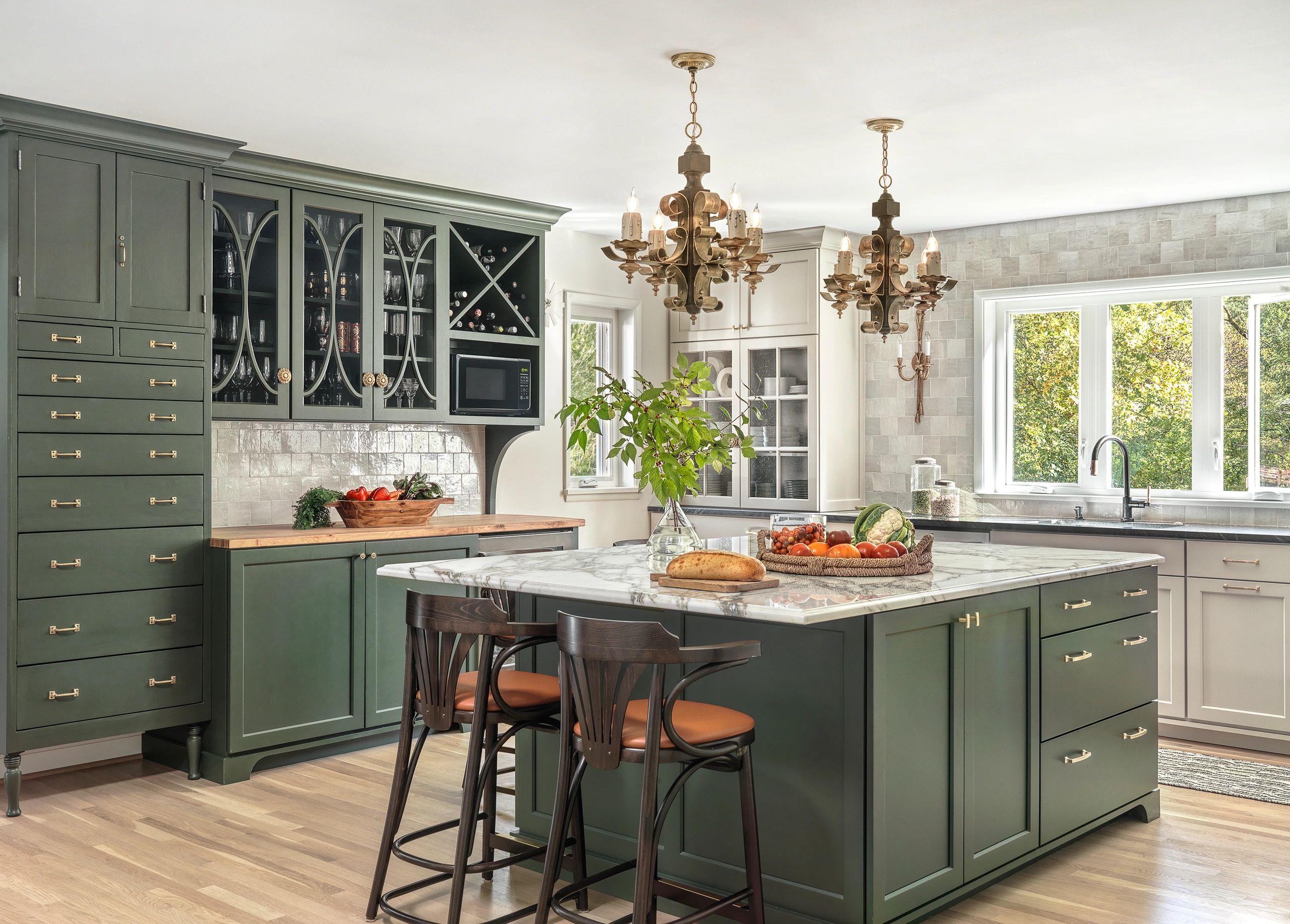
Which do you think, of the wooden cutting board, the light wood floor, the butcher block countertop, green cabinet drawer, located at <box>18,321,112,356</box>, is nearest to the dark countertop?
the light wood floor

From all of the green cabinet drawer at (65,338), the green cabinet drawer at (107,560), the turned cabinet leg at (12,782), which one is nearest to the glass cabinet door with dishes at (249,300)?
the green cabinet drawer at (65,338)

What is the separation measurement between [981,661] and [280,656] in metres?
2.79

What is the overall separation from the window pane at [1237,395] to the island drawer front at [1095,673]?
A: 204 cm

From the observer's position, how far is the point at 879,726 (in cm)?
274

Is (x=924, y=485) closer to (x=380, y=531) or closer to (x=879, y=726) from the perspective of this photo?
(x=380, y=531)

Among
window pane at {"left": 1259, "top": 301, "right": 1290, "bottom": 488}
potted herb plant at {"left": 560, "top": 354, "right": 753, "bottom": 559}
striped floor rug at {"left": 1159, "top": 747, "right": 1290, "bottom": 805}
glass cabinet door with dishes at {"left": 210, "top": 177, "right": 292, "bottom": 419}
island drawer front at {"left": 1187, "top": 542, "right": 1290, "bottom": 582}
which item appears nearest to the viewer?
potted herb plant at {"left": 560, "top": 354, "right": 753, "bottom": 559}

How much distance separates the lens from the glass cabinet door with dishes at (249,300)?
15.4ft

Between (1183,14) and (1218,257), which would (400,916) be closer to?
(1183,14)

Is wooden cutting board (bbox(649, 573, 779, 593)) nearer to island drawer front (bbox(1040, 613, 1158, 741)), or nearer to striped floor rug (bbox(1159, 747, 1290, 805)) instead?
island drawer front (bbox(1040, 613, 1158, 741))

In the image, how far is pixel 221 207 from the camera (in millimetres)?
4672

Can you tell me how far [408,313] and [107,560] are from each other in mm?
1768

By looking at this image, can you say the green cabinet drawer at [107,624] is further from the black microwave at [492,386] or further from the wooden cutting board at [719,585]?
the wooden cutting board at [719,585]

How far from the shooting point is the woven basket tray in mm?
3199

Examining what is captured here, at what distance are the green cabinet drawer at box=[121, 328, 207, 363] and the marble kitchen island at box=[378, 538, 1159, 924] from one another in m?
1.63
